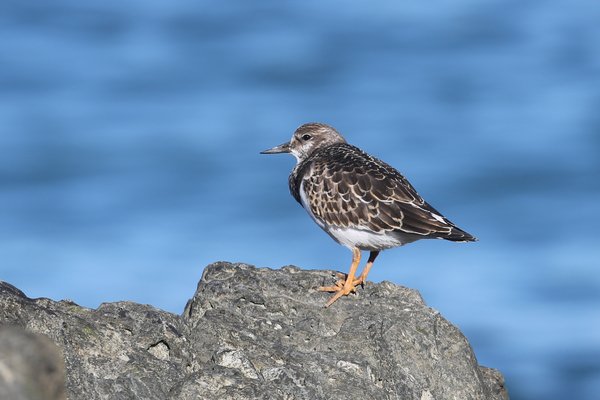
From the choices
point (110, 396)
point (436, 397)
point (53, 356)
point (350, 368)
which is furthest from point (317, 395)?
point (53, 356)

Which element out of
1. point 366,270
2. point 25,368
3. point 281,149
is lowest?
point 25,368

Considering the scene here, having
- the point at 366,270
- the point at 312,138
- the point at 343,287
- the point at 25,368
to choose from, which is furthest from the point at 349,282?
the point at 25,368

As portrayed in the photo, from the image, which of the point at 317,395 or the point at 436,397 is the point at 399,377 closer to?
the point at 436,397

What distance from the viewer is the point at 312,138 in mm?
13555

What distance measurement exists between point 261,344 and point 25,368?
14.8 feet

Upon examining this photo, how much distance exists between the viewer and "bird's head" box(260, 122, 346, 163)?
13.5m

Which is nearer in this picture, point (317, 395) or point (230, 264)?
point (317, 395)

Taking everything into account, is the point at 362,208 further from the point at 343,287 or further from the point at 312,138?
the point at 312,138

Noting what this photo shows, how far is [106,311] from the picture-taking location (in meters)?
8.21

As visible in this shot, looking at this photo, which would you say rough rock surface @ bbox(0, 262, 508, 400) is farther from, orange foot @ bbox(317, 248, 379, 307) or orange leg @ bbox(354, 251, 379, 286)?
orange leg @ bbox(354, 251, 379, 286)

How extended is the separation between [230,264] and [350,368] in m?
2.83

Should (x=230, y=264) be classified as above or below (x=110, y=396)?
above

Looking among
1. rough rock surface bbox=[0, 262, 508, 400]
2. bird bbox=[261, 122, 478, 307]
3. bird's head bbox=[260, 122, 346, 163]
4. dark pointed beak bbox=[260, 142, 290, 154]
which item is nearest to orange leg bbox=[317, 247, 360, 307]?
bird bbox=[261, 122, 478, 307]

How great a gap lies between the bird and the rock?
6.00 meters
